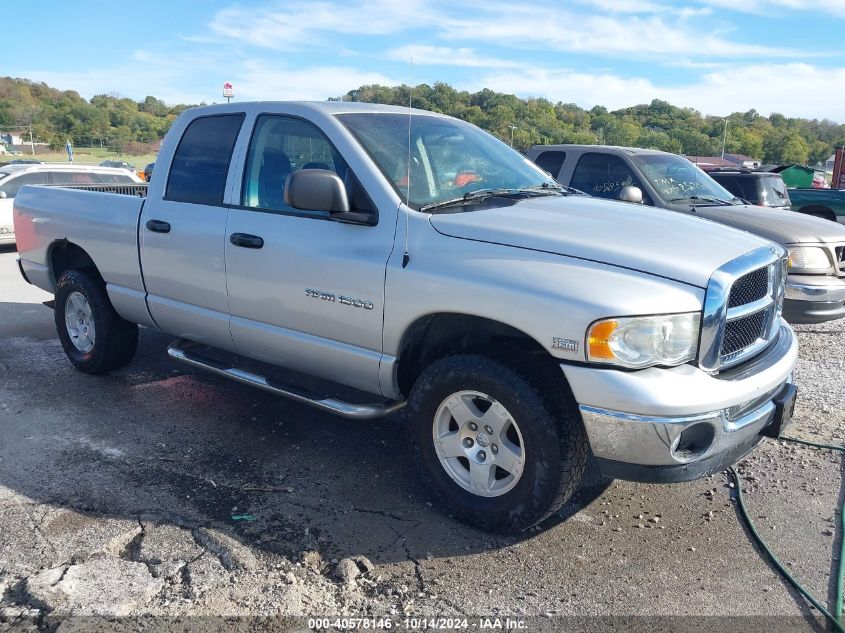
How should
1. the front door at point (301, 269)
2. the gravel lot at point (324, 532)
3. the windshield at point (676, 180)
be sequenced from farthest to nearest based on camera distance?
the windshield at point (676, 180) < the front door at point (301, 269) < the gravel lot at point (324, 532)

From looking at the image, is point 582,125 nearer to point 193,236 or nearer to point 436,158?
point 436,158

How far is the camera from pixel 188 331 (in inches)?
189

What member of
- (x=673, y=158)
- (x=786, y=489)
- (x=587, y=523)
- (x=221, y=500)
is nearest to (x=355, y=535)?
(x=221, y=500)

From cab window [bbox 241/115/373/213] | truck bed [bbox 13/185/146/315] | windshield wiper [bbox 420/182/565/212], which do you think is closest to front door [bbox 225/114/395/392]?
cab window [bbox 241/115/373/213]

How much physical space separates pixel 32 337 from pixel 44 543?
4.21 m

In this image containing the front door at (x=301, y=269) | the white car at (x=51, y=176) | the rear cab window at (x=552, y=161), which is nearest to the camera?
the front door at (x=301, y=269)

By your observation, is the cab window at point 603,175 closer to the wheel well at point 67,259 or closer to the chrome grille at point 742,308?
the chrome grille at point 742,308

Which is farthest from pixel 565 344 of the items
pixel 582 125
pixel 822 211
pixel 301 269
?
pixel 822 211

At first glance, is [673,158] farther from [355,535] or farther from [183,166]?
[355,535]

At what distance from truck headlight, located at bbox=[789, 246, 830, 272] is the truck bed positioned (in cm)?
554

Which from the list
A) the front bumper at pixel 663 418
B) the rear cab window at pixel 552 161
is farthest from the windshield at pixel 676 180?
the front bumper at pixel 663 418

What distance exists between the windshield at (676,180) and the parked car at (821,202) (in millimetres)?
6116

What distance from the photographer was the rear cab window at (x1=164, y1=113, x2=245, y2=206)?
4.51m

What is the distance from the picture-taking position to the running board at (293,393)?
374 centimetres
